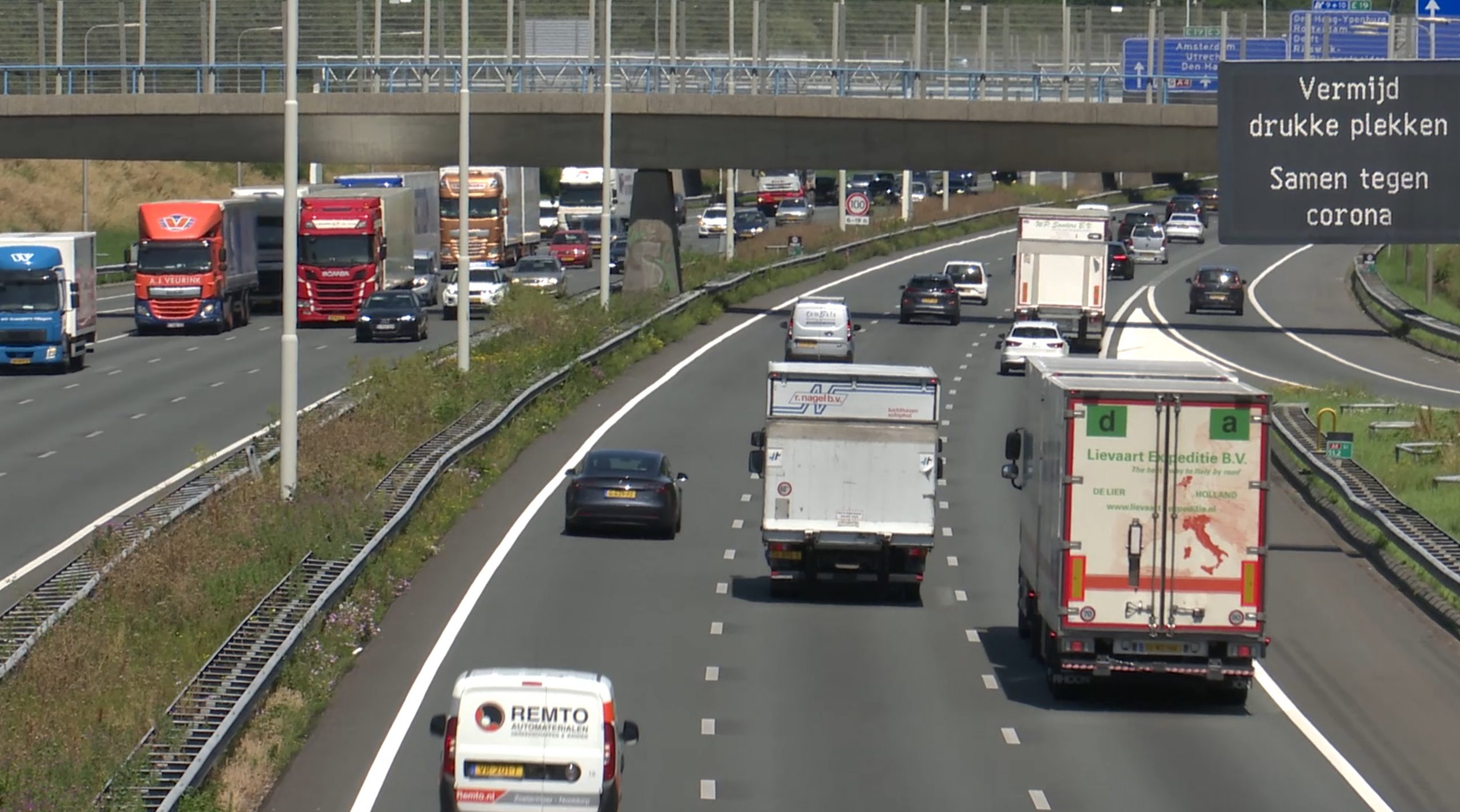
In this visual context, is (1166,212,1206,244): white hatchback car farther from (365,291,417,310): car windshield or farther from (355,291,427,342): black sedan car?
(355,291,427,342): black sedan car

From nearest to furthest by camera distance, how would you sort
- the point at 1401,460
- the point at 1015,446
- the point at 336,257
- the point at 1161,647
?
the point at 1161,647, the point at 1015,446, the point at 1401,460, the point at 336,257

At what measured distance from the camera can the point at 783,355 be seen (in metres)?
52.9

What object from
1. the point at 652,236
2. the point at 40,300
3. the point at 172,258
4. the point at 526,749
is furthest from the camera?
the point at 652,236

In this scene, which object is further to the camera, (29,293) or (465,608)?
(29,293)

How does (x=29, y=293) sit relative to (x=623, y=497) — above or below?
above

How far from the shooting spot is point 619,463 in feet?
100

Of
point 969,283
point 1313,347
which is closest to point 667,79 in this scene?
point 969,283

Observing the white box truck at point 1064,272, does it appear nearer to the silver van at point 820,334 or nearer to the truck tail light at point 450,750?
the silver van at point 820,334

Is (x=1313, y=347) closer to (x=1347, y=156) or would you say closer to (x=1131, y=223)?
(x=1347, y=156)

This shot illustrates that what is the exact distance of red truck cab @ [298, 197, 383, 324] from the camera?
61.3 m

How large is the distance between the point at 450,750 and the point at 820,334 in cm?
3738

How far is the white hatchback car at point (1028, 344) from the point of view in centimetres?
5075

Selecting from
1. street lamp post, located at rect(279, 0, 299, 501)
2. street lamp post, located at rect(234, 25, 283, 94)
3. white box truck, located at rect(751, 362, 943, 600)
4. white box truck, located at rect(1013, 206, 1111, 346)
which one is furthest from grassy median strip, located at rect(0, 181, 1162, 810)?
street lamp post, located at rect(234, 25, 283, 94)

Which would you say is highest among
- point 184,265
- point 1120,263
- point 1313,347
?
point 1120,263
